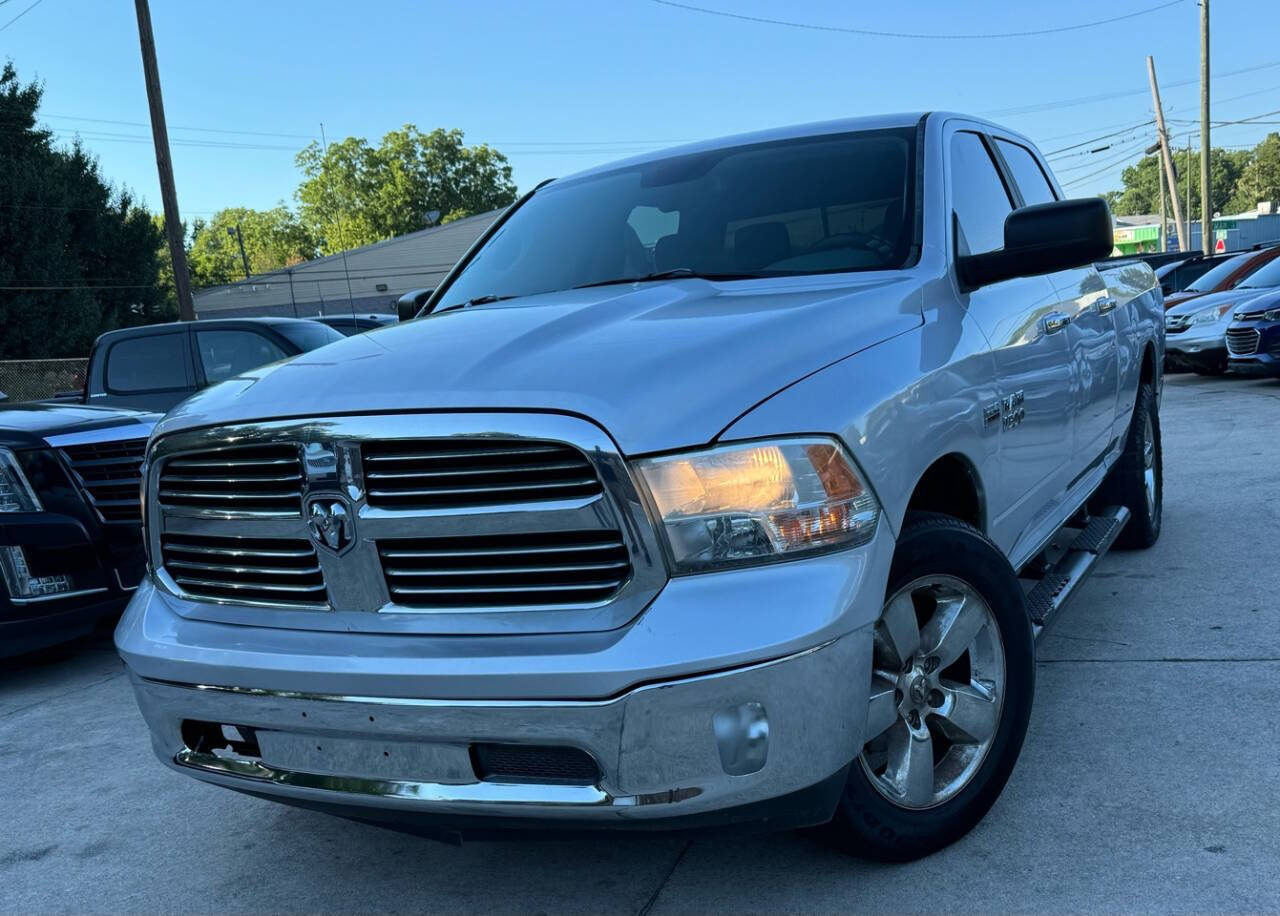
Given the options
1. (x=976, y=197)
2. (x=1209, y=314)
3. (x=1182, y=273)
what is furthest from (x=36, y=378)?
(x=976, y=197)

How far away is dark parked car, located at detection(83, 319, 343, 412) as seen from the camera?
28.0 ft

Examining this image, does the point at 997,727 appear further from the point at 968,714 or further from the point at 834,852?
the point at 834,852

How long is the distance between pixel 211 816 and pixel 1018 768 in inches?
89.7

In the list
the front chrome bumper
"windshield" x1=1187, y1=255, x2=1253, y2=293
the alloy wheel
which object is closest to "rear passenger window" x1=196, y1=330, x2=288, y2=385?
the front chrome bumper

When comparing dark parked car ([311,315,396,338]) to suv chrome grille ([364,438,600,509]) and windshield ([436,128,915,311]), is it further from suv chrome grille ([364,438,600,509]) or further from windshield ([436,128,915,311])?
suv chrome grille ([364,438,600,509])

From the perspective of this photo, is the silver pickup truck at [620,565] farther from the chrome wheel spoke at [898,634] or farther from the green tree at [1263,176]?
the green tree at [1263,176]

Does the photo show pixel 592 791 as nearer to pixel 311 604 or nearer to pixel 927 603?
pixel 311 604

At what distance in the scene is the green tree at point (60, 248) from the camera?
2916cm

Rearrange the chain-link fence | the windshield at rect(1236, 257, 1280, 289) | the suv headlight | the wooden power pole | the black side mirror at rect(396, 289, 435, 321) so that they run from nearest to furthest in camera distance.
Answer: the black side mirror at rect(396, 289, 435, 321), the windshield at rect(1236, 257, 1280, 289), the suv headlight, the chain-link fence, the wooden power pole


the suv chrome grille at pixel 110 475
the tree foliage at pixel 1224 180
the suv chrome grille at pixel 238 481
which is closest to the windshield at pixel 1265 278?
the suv chrome grille at pixel 110 475

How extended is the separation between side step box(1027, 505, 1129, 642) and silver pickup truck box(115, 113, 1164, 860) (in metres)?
0.43

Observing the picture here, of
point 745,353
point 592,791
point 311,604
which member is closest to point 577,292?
point 745,353

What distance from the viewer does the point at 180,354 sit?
881 cm

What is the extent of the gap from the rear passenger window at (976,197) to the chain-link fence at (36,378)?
789 inches
